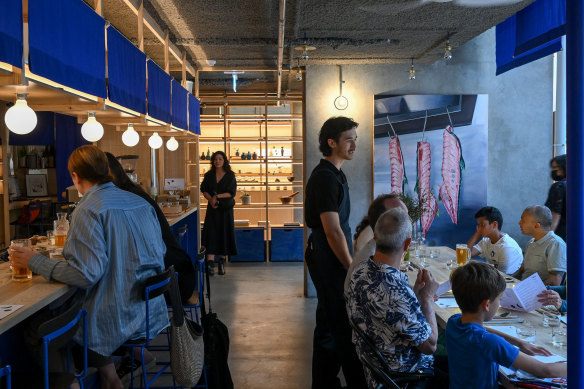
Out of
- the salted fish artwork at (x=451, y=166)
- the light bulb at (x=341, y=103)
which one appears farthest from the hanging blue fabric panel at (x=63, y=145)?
the salted fish artwork at (x=451, y=166)

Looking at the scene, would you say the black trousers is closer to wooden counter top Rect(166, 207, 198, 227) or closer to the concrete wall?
wooden counter top Rect(166, 207, 198, 227)

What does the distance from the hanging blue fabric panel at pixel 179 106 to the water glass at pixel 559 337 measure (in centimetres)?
500

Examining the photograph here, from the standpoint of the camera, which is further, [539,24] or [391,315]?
[539,24]

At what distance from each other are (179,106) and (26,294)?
14.8 ft

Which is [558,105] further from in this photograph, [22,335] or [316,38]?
[22,335]

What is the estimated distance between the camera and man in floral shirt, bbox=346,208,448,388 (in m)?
2.32

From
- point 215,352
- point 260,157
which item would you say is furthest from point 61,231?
point 260,157

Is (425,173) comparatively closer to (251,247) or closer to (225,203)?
(225,203)

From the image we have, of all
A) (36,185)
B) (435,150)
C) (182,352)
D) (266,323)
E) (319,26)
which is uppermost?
(319,26)

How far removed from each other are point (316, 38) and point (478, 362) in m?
4.19

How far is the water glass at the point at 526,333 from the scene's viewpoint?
2.34 m

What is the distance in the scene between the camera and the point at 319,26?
509 cm

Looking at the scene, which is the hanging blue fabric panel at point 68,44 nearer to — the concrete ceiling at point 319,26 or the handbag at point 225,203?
the concrete ceiling at point 319,26

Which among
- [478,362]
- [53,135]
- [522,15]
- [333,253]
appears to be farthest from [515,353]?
[53,135]
